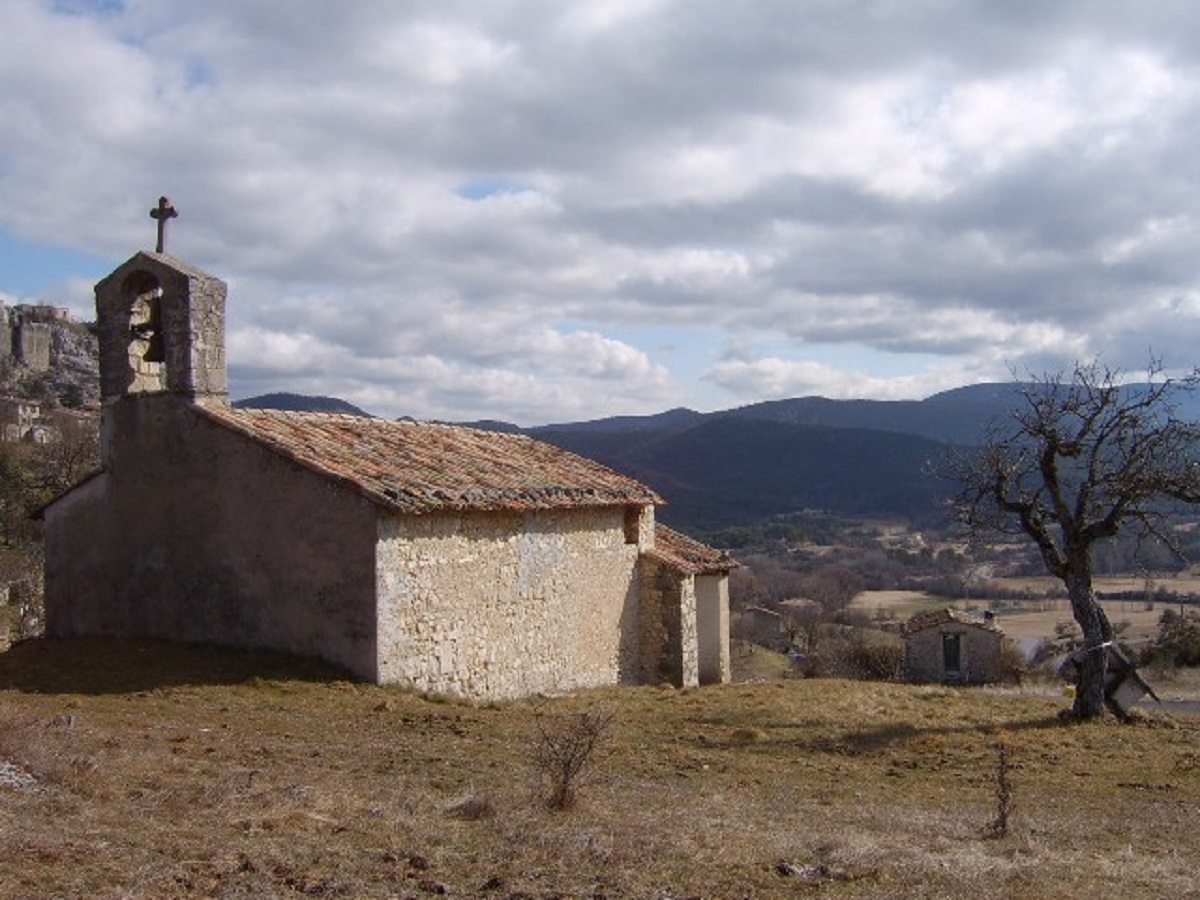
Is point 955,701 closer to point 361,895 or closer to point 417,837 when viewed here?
point 417,837

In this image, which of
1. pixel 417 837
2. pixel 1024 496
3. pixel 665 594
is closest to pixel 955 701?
pixel 1024 496

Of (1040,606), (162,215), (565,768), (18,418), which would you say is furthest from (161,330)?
(1040,606)

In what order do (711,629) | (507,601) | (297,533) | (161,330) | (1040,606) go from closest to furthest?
1. (297,533)
2. (161,330)
3. (507,601)
4. (711,629)
5. (1040,606)

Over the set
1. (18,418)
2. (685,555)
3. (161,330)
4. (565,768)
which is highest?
(18,418)

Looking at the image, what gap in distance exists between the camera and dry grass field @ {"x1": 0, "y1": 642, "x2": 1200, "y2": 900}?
6.40 metres

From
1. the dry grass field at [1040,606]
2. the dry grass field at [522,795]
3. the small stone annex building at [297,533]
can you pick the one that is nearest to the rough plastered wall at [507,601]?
the small stone annex building at [297,533]

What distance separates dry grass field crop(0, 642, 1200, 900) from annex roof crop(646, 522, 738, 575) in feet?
13.4

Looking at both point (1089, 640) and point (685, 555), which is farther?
point (685, 555)

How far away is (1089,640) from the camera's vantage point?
16.2m

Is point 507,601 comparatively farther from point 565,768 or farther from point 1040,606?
point 1040,606

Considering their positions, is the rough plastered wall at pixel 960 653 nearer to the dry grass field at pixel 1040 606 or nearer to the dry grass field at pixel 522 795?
the dry grass field at pixel 1040 606

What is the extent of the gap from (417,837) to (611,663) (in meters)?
12.2

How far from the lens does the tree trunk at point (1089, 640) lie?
53.0 ft

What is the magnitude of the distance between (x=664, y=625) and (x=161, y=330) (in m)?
9.52
